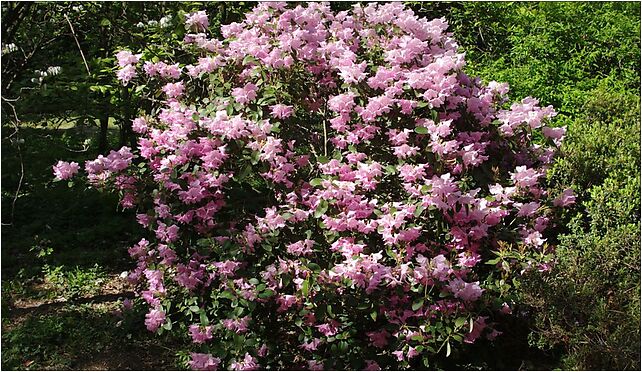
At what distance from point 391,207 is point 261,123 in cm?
70

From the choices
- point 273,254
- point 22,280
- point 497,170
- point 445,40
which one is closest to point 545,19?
point 445,40

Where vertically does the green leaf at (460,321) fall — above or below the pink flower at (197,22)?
below

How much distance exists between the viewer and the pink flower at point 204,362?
11.0ft

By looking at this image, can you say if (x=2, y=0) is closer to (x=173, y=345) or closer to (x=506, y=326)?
(x=173, y=345)

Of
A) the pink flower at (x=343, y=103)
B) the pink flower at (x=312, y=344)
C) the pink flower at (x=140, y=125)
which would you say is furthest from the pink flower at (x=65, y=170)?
the pink flower at (x=312, y=344)

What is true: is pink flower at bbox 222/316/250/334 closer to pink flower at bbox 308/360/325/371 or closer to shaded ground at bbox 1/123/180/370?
pink flower at bbox 308/360/325/371

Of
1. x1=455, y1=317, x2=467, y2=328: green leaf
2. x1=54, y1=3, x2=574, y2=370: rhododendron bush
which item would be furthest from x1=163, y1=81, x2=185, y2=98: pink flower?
x1=455, y1=317, x2=467, y2=328: green leaf

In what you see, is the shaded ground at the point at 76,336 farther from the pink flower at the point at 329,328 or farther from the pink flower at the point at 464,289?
the pink flower at the point at 464,289

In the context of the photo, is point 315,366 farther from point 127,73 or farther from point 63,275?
point 63,275

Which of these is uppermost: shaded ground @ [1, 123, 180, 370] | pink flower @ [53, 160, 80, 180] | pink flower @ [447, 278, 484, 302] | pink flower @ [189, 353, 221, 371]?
pink flower @ [53, 160, 80, 180]

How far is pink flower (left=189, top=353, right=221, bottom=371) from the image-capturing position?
11.0 ft

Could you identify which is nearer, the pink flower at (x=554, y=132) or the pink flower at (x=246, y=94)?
the pink flower at (x=246, y=94)

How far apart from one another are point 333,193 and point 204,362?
0.98 meters

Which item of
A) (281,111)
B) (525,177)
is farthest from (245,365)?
(525,177)
